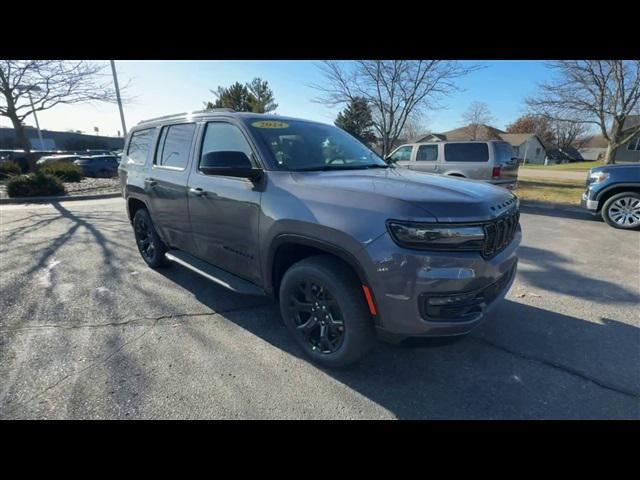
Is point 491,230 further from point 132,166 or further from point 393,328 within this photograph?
point 132,166

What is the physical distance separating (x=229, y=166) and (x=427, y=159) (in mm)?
9151

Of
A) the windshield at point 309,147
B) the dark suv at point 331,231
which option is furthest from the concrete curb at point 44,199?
the windshield at point 309,147

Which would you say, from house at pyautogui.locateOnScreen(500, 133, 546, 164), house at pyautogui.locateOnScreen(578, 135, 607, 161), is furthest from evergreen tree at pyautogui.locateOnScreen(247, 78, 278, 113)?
house at pyautogui.locateOnScreen(578, 135, 607, 161)

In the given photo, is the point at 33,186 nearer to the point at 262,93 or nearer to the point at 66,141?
the point at 262,93

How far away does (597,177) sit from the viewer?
6.81 meters

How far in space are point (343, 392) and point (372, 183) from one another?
1.53 m

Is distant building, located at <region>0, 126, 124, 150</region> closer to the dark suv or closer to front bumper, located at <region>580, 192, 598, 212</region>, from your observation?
the dark suv

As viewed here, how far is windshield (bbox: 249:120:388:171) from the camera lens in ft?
9.14

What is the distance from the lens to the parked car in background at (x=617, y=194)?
6.45 metres

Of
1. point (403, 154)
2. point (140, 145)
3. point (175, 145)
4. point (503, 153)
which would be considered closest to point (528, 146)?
point (403, 154)

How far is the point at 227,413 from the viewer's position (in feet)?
6.89

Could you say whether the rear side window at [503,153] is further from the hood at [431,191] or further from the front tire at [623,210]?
the hood at [431,191]
